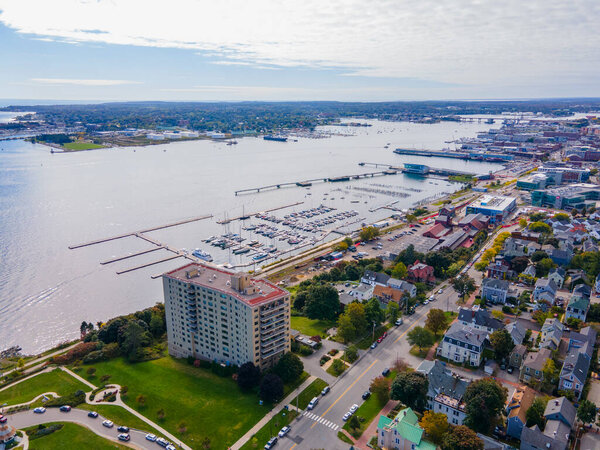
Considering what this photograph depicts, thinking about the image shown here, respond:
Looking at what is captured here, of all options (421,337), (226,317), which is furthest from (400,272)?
(226,317)

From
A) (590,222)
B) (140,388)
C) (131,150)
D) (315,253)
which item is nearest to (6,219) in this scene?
(315,253)

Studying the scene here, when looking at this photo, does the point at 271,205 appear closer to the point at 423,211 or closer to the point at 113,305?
the point at 423,211

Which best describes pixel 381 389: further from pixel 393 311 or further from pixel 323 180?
pixel 323 180

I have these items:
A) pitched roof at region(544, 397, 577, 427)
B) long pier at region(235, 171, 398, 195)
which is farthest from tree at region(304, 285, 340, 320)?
long pier at region(235, 171, 398, 195)

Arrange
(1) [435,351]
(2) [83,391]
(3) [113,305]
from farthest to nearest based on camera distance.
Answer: (3) [113,305]
(1) [435,351]
(2) [83,391]

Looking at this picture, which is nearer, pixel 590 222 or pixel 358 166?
pixel 590 222

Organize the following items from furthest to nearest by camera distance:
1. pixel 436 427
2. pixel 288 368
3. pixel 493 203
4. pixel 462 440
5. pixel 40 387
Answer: pixel 493 203 < pixel 40 387 < pixel 288 368 < pixel 436 427 < pixel 462 440
